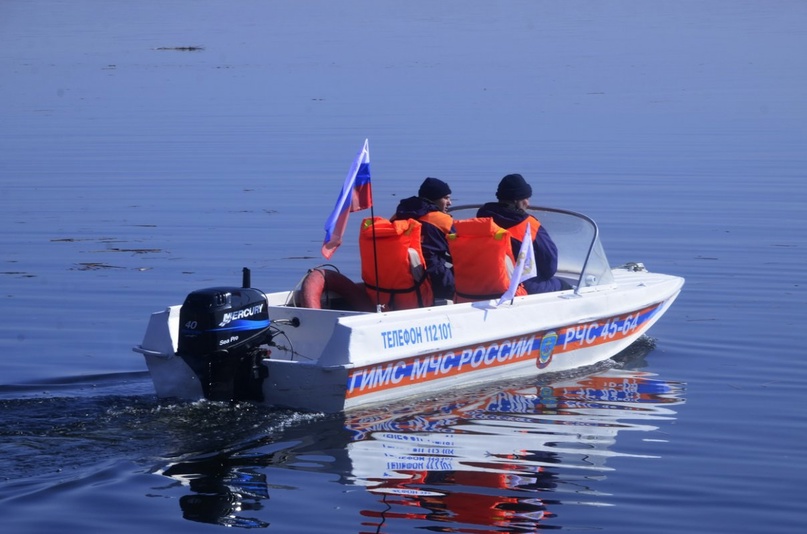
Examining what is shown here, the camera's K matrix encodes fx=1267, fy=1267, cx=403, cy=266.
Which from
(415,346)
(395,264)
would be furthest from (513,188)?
(415,346)

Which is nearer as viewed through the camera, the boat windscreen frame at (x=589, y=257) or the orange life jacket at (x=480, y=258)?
the orange life jacket at (x=480, y=258)

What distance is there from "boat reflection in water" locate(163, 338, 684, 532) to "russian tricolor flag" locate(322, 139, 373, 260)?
1.27 meters

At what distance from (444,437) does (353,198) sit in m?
1.94

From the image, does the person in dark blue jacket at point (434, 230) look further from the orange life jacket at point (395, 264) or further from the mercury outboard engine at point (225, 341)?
the mercury outboard engine at point (225, 341)

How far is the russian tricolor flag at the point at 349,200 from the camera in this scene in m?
9.15

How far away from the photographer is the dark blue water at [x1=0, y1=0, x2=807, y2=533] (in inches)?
293

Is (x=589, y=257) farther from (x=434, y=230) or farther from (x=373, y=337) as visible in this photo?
(x=373, y=337)

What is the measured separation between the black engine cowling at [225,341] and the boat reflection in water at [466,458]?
64 centimetres

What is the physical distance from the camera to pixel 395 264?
31.8ft

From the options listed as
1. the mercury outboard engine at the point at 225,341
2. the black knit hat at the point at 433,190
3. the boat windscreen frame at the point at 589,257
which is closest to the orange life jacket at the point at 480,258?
the black knit hat at the point at 433,190

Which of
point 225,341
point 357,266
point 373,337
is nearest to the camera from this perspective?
point 225,341

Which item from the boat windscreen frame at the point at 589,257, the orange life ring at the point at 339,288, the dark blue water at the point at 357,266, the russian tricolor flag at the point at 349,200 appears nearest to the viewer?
the dark blue water at the point at 357,266

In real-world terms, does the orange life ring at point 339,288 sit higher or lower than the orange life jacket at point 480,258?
lower

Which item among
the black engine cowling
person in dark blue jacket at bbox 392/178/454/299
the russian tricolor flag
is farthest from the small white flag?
the black engine cowling
